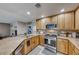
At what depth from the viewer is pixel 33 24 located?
2080 mm

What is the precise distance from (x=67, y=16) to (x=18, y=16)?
1628mm

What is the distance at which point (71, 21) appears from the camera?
288 cm

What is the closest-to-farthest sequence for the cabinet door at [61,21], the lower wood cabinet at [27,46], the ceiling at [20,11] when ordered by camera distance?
the ceiling at [20,11] → the lower wood cabinet at [27,46] → the cabinet door at [61,21]

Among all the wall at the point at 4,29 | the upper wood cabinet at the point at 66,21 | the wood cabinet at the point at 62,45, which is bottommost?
the wood cabinet at the point at 62,45

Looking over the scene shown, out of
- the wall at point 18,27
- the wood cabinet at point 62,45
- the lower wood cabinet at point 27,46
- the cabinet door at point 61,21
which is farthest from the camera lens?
the wood cabinet at point 62,45

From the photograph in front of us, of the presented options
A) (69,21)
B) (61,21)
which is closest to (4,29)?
(61,21)

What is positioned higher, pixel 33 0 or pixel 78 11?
pixel 78 11

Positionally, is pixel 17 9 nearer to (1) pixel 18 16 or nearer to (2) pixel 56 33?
(1) pixel 18 16

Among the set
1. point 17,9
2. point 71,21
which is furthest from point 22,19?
point 71,21

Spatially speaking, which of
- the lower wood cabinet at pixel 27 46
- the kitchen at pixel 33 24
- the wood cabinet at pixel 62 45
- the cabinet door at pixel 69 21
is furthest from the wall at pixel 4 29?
the wood cabinet at pixel 62 45

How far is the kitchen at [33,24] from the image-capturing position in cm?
154

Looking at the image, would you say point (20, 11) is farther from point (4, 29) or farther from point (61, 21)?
point (61, 21)

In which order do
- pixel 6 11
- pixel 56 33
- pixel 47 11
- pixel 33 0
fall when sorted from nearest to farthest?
pixel 33 0
pixel 6 11
pixel 47 11
pixel 56 33

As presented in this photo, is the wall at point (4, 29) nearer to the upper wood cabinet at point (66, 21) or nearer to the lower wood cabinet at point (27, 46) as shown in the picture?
the lower wood cabinet at point (27, 46)
